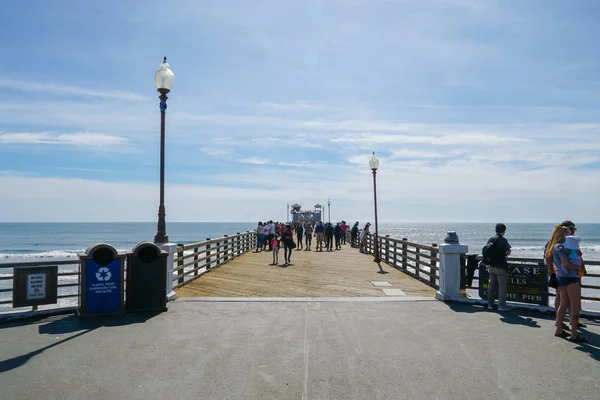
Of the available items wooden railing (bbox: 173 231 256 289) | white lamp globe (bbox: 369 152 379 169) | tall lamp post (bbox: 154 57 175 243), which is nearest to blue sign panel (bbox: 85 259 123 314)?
tall lamp post (bbox: 154 57 175 243)

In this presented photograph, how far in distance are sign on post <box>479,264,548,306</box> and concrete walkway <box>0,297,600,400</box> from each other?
1.31 ft

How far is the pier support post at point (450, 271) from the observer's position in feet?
29.4

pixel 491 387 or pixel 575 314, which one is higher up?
pixel 575 314

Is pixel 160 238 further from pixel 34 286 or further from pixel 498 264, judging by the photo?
pixel 498 264

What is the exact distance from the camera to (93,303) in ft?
24.2

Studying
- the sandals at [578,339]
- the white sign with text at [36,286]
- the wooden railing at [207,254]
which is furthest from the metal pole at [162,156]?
the sandals at [578,339]

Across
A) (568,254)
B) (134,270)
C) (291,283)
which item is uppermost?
(568,254)

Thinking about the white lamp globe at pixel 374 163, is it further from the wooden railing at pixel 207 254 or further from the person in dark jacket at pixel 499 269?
the person in dark jacket at pixel 499 269

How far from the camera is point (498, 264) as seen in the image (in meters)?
8.04

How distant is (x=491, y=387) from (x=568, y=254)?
2.73 metres

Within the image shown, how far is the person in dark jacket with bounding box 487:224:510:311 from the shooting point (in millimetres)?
7942

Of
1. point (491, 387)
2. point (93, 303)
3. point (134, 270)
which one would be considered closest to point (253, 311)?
point (134, 270)

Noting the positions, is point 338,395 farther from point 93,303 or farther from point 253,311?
point 93,303

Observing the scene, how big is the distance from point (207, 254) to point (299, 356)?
33.1ft
